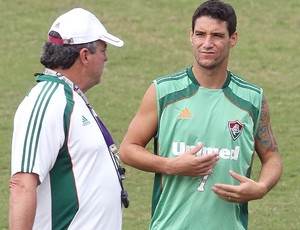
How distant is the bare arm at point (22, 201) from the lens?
223 inches

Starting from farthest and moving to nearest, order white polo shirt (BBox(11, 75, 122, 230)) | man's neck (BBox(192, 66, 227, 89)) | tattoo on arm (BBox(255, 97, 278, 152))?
tattoo on arm (BBox(255, 97, 278, 152)), man's neck (BBox(192, 66, 227, 89)), white polo shirt (BBox(11, 75, 122, 230))

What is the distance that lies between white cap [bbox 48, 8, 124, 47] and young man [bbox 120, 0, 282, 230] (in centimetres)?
63

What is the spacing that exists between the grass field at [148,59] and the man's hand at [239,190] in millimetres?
4281

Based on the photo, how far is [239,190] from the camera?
6.50m

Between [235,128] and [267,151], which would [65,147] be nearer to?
[235,128]

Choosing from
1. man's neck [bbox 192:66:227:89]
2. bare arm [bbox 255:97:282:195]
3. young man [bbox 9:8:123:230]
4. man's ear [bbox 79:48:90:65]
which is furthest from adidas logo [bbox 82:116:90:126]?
bare arm [bbox 255:97:282:195]

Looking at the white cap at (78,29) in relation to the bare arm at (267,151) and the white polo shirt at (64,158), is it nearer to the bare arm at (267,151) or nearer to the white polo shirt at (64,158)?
the white polo shirt at (64,158)

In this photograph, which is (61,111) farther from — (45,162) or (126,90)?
(126,90)

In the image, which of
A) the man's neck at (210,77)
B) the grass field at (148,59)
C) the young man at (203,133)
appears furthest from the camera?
the grass field at (148,59)

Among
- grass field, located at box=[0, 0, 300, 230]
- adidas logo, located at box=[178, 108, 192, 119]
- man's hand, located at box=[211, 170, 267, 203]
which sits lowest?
grass field, located at box=[0, 0, 300, 230]

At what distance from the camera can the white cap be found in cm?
612

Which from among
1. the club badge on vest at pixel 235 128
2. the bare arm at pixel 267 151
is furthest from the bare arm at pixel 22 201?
Answer: the bare arm at pixel 267 151

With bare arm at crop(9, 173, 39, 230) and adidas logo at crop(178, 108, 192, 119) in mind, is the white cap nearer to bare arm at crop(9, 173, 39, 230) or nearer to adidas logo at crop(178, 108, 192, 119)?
adidas logo at crop(178, 108, 192, 119)

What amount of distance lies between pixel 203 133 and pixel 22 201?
1.39m
